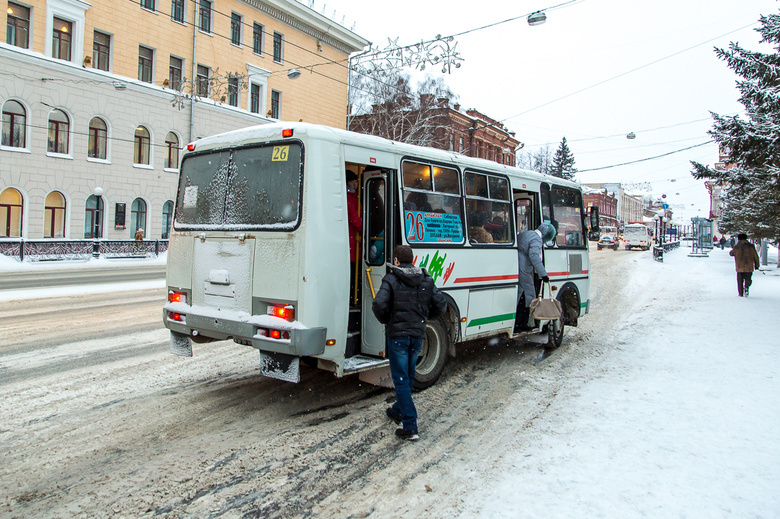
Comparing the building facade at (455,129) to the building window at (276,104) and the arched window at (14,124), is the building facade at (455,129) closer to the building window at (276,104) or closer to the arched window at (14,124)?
the building window at (276,104)

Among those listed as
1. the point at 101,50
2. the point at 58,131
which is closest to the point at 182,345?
the point at 58,131

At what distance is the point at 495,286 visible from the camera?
7.66 metres

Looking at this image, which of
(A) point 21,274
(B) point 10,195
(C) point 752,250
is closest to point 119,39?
(B) point 10,195

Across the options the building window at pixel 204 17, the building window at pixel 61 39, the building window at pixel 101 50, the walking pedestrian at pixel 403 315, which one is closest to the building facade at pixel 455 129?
the building window at pixel 204 17

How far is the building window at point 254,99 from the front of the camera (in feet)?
120

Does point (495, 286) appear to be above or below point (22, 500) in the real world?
above

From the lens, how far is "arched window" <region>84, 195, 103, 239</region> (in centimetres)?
2878

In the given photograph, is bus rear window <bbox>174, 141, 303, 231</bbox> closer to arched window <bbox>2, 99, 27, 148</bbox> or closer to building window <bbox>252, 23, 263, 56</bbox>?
arched window <bbox>2, 99, 27, 148</bbox>

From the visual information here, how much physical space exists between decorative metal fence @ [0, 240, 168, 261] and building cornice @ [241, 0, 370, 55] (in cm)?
1687

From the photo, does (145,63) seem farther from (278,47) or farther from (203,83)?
(278,47)

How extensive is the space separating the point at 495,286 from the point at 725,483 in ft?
12.8

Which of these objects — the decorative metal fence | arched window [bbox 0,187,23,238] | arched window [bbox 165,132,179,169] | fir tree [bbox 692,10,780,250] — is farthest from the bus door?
arched window [bbox 165,132,179,169]

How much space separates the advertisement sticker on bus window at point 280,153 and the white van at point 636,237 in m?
55.1

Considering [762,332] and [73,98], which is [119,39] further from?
[762,332]
